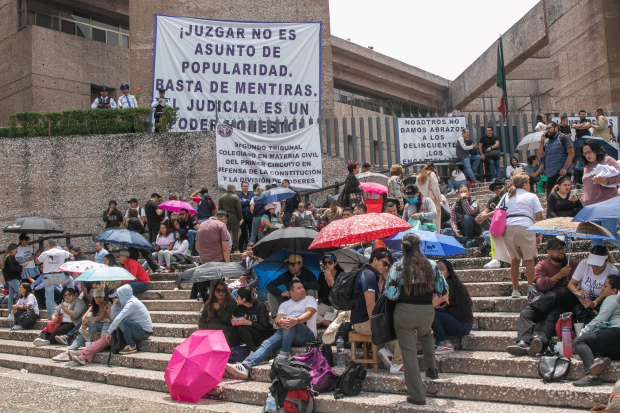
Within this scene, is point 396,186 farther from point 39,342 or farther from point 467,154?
point 39,342

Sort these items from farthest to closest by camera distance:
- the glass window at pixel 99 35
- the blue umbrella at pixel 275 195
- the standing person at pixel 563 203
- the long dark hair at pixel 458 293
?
the glass window at pixel 99 35 → the blue umbrella at pixel 275 195 → the standing person at pixel 563 203 → the long dark hair at pixel 458 293

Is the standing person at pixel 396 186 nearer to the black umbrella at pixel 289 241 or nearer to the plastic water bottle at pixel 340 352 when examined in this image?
the black umbrella at pixel 289 241

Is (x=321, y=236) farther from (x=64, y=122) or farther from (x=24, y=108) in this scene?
(x=24, y=108)

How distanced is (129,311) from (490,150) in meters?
10.1

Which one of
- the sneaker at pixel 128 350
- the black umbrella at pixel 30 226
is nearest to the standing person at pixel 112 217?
the black umbrella at pixel 30 226

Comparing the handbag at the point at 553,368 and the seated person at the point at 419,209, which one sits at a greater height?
the seated person at the point at 419,209

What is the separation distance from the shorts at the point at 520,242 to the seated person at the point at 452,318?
1.05m

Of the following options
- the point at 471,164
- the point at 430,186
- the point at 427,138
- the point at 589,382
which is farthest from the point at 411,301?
the point at 427,138

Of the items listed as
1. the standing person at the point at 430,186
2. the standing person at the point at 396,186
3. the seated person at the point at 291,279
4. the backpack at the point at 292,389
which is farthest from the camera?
the standing person at the point at 396,186

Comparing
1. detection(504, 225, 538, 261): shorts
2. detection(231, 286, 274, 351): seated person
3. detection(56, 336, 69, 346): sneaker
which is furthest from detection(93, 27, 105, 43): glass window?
detection(504, 225, 538, 261): shorts

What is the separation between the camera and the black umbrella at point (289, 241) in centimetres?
796

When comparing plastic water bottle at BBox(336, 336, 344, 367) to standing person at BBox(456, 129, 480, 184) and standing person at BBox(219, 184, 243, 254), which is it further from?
standing person at BBox(456, 129, 480, 184)

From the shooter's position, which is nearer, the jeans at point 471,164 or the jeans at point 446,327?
the jeans at point 446,327

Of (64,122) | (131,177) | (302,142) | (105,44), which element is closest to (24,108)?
(105,44)
